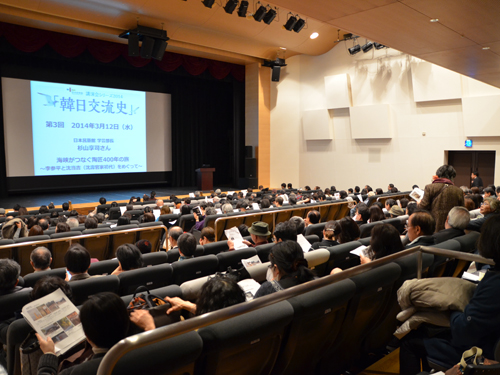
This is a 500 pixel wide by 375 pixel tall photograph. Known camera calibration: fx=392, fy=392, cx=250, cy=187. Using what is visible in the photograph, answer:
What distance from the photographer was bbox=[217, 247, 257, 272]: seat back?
10.9 ft

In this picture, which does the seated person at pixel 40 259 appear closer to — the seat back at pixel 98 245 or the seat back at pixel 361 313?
the seat back at pixel 98 245

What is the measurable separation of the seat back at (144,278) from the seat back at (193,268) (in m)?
0.07

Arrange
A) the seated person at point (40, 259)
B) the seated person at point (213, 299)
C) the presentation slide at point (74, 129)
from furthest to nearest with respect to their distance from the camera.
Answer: the presentation slide at point (74, 129)
the seated person at point (40, 259)
the seated person at point (213, 299)

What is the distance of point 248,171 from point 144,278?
41.4 ft

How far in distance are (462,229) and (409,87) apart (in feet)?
31.8

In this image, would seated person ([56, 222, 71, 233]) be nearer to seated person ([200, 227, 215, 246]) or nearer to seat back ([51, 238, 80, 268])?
seat back ([51, 238, 80, 268])

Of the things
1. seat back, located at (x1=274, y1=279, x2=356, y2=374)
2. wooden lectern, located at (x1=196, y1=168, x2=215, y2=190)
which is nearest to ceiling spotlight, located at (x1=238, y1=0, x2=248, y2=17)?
wooden lectern, located at (x1=196, y1=168, x2=215, y2=190)

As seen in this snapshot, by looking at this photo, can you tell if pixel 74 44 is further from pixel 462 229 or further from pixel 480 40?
pixel 462 229

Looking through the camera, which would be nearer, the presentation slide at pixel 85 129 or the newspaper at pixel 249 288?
the newspaper at pixel 249 288

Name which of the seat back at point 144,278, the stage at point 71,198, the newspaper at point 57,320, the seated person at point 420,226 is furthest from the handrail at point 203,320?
the stage at point 71,198

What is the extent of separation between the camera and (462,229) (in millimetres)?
3385

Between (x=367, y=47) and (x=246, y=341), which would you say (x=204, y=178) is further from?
(x=246, y=341)

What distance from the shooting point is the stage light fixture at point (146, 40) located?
424 inches

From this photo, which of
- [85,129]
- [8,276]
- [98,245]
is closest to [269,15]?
→ [85,129]
